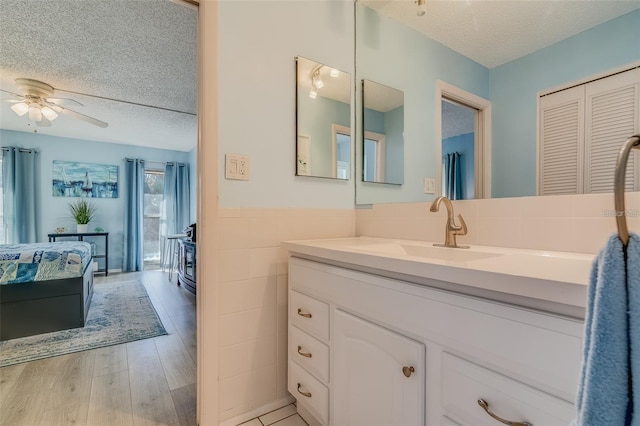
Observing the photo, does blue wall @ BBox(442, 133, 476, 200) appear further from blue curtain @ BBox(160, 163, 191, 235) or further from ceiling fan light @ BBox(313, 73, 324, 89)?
blue curtain @ BBox(160, 163, 191, 235)

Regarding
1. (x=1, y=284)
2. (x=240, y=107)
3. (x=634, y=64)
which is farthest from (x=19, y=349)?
(x=634, y=64)

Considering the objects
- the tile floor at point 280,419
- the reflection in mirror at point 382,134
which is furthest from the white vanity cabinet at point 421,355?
the reflection in mirror at point 382,134

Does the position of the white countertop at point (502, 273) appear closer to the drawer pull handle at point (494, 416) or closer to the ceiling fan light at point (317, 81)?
the drawer pull handle at point (494, 416)

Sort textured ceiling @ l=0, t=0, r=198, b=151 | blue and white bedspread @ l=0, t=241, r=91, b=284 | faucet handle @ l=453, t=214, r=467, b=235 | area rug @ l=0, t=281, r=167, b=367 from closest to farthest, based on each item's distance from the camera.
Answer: faucet handle @ l=453, t=214, r=467, b=235, textured ceiling @ l=0, t=0, r=198, b=151, area rug @ l=0, t=281, r=167, b=367, blue and white bedspread @ l=0, t=241, r=91, b=284

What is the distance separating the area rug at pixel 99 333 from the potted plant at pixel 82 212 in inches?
75.3

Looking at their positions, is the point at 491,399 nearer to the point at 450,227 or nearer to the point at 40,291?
the point at 450,227

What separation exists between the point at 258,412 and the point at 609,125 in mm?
1810

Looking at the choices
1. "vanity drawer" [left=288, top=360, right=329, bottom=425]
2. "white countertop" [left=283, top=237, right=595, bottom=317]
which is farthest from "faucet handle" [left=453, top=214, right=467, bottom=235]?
"vanity drawer" [left=288, top=360, right=329, bottom=425]

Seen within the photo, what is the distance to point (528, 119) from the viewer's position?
1.10 meters

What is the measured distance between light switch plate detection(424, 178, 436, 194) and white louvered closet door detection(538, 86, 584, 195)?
0.43 metres

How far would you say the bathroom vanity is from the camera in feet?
1.79

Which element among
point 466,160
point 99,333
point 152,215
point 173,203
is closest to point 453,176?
point 466,160

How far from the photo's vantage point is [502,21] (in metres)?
1.22

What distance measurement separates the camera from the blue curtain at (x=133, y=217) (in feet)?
16.8
